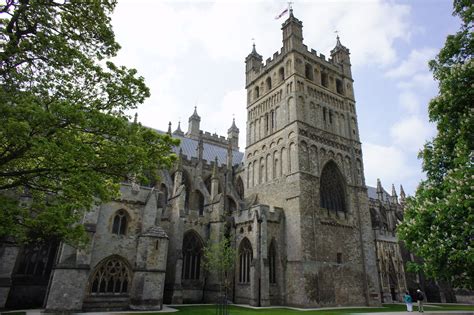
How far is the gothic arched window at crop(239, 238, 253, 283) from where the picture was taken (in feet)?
76.9

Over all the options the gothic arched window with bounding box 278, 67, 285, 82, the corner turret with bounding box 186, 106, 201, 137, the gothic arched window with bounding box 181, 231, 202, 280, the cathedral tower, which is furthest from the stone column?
the corner turret with bounding box 186, 106, 201, 137

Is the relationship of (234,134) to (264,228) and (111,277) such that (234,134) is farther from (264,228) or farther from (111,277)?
(111,277)

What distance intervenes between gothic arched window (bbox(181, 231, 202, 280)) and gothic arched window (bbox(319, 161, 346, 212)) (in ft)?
36.8

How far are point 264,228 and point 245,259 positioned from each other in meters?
3.25

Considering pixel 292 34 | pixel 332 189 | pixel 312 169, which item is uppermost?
pixel 292 34

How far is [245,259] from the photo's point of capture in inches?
944

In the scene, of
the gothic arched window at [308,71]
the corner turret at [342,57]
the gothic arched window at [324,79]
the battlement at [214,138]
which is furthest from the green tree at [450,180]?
the battlement at [214,138]

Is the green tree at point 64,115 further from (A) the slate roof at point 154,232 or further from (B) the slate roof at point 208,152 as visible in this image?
(B) the slate roof at point 208,152

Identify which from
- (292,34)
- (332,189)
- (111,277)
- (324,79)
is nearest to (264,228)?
(332,189)

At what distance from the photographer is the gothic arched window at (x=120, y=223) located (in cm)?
1872

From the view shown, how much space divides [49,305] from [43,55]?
493 inches

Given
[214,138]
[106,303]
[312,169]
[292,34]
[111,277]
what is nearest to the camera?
[106,303]

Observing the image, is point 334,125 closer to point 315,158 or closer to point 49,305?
point 315,158

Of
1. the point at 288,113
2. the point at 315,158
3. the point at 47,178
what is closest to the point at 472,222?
the point at 47,178
